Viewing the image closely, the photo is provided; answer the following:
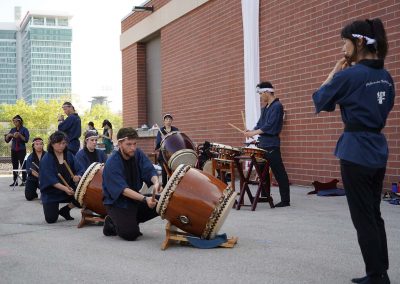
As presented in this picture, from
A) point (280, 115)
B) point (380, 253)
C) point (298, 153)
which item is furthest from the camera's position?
point (298, 153)

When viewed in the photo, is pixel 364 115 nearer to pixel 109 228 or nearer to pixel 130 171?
pixel 130 171

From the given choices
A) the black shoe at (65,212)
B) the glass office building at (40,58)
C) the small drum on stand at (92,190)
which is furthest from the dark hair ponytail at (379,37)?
the glass office building at (40,58)

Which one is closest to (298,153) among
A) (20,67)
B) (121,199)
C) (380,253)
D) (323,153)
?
(323,153)

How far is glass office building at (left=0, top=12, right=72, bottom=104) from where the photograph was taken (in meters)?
143

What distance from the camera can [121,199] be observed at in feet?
19.0

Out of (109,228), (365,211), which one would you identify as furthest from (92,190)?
(365,211)

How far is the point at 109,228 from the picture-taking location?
6.05 m

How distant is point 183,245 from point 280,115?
116 inches

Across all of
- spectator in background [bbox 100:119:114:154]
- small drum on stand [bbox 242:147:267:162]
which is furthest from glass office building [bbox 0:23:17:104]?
small drum on stand [bbox 242:147:267:162]

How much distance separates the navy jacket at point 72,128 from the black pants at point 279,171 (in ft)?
13.7

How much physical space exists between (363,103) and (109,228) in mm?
3353

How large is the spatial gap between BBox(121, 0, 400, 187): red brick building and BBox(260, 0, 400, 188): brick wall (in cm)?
2

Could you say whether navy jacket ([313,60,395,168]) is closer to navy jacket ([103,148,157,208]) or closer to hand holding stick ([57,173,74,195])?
navy jacket ([103,148,157,208])

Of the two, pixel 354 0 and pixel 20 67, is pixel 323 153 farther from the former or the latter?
pixel 20 67
